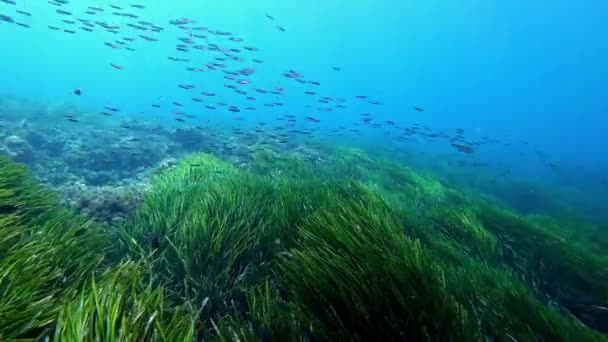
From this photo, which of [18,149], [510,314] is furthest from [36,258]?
[18,149]

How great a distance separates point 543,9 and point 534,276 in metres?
144

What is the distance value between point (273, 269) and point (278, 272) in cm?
30

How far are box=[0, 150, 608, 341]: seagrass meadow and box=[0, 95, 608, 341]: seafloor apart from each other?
16 millimetres

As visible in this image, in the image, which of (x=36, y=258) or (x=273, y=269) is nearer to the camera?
(x=36, y=258)

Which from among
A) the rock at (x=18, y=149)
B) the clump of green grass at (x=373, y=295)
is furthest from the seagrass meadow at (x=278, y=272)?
the rock at (x=18, y=149)

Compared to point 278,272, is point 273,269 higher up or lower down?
lower down

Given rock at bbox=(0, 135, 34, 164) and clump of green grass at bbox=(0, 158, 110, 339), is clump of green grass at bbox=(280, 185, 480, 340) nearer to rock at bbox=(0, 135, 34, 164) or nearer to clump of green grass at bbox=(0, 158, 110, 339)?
clump of green grass at bbox=(0, 158, 110, 339)

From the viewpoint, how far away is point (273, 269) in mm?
4102

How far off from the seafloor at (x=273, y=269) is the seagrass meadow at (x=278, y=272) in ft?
0.05

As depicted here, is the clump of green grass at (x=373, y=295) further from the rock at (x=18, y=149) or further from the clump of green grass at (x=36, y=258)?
the rock at (x=18, y=149)

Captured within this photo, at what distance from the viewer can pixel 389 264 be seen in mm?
2805

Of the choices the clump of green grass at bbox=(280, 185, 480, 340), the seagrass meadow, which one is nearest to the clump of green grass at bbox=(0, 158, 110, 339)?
the seagrass meadow

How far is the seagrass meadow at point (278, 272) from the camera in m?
2.47

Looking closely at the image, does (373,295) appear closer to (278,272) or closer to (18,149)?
(278,272)
